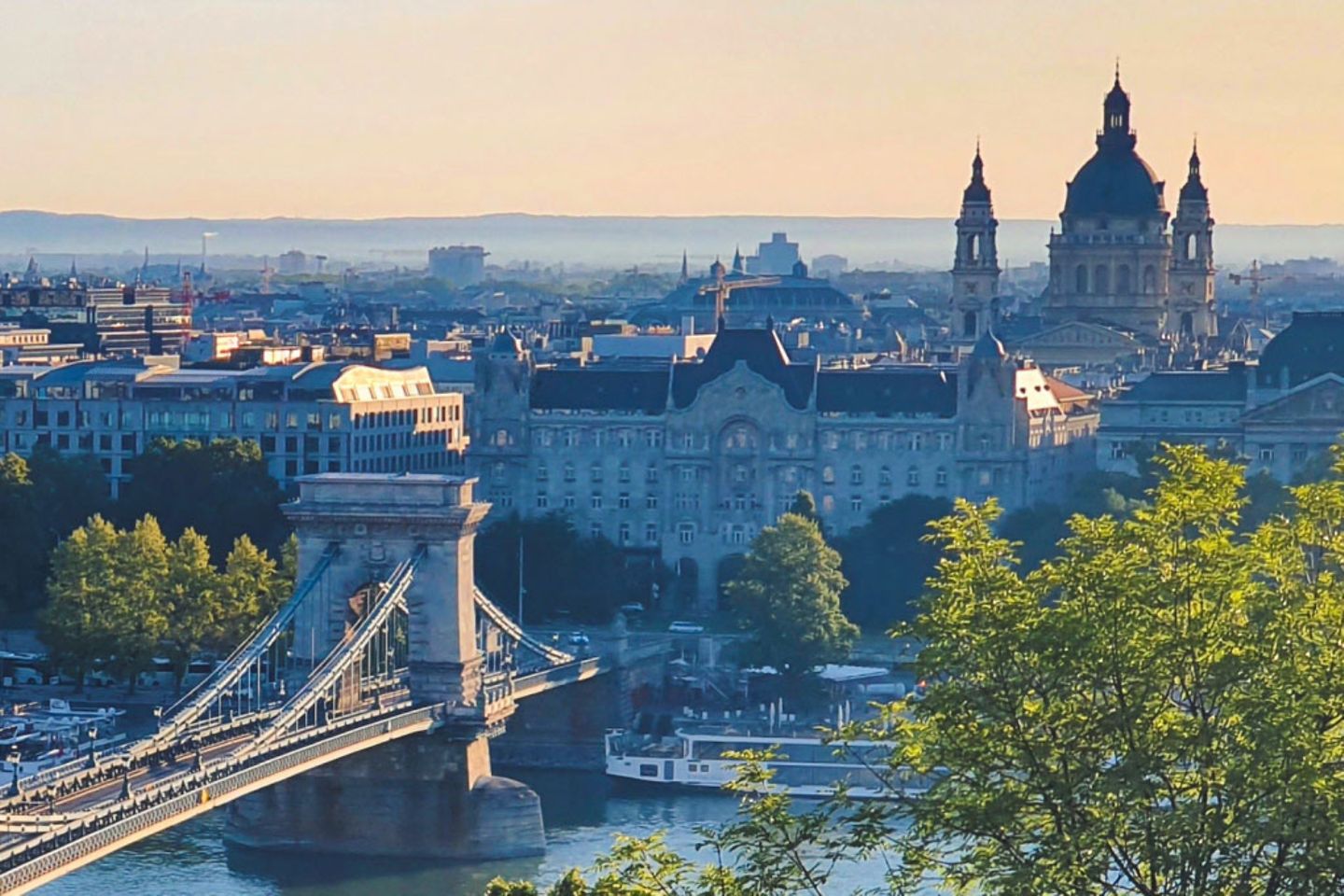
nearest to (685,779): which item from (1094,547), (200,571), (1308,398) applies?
(200,571)

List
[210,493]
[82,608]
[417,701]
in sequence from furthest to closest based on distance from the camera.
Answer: [210,493] → [82,608] → [417,701]

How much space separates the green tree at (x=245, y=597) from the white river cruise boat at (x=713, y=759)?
6405 millimetres

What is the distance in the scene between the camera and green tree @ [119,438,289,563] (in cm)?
7925

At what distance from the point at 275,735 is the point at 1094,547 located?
26977 millimetres

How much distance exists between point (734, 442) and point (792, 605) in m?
17.2

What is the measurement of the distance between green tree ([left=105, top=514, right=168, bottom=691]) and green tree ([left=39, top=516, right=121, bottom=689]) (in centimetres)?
9

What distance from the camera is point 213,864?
180ft

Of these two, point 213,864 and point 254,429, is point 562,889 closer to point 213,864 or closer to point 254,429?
point 213,864

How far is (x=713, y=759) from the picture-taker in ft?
211

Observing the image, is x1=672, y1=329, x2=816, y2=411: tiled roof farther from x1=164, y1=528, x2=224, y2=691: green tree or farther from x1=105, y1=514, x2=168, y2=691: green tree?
x1=164, y1=528, x2=224, y2=691: green tree

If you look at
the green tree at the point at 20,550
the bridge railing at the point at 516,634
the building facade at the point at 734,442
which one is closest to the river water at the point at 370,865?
the bridge railing at the point at 516,634

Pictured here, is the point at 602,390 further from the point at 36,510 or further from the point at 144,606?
the point at 144,606

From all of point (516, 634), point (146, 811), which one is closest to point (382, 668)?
point (516, 634)

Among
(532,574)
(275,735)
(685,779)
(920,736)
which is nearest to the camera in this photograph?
(920,736)
